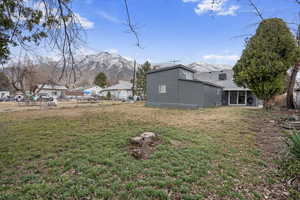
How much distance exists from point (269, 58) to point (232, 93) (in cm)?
943

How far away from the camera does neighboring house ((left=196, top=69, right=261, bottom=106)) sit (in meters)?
18.1

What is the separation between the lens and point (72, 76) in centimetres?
320

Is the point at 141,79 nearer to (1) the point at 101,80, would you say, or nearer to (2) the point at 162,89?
(2) the point at 162,89

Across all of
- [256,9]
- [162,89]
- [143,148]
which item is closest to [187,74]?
[162,89]

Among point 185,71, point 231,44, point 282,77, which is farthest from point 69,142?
point 282,77

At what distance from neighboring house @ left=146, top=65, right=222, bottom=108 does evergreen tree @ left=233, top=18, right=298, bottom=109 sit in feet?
11.5

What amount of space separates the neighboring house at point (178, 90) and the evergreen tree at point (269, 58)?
3505mm

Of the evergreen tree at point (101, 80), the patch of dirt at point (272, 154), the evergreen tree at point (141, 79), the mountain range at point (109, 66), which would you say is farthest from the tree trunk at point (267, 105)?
the evergreen tree at point (101, 80)

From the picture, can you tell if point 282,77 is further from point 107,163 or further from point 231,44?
Answer: point 107,163

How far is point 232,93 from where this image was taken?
63.5ft

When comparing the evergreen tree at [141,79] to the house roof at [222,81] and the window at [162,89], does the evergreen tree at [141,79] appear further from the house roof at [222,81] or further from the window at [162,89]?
the window at [162,89]

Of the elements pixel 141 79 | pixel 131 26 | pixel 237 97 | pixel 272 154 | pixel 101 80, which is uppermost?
pixel 101 80

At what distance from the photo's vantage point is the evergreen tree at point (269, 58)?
1034 cm

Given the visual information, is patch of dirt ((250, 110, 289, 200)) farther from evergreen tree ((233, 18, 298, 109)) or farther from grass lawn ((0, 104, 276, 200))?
evergreen tree ((233, 18, 298, 109))
